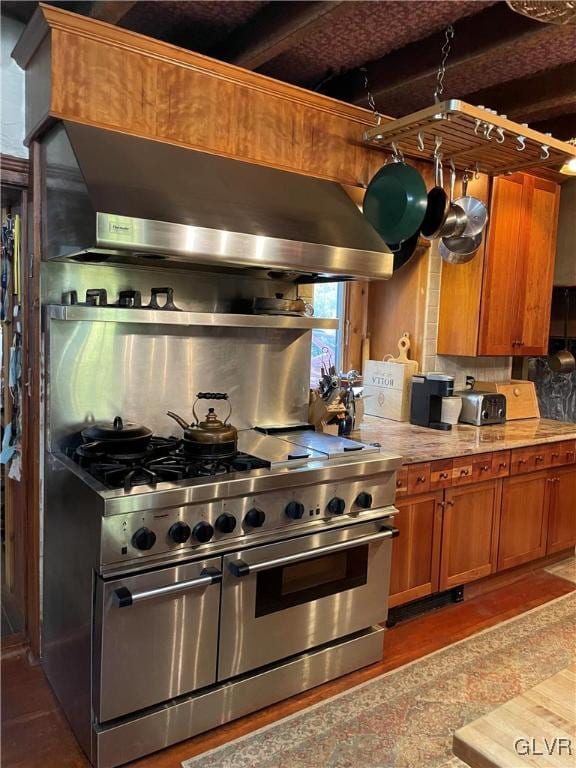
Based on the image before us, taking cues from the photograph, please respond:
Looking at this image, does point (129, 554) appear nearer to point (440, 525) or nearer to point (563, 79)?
point (440, 525)

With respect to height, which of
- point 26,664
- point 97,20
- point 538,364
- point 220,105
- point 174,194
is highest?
point 97,20

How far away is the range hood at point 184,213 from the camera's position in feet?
6.13

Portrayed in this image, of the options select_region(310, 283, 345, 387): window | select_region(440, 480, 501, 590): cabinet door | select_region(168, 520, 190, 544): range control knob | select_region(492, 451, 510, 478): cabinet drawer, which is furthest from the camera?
select_region(310, 283, 345, 387): window

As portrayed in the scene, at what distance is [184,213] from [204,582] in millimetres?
1247

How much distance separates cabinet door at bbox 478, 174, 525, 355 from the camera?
354cm

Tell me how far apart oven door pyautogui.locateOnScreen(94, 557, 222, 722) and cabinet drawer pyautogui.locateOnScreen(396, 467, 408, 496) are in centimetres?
102

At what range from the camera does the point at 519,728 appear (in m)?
1.14

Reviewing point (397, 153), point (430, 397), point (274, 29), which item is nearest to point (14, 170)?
point (274, 29)

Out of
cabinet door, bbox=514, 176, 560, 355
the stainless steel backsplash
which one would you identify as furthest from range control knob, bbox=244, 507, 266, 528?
cabinet door, bbox=514, 176, 560, 355

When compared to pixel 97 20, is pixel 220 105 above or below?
below

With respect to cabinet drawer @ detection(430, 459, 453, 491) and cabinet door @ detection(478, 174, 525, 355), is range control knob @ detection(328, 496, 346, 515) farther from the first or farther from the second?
cabinet door @ detection(478, 174, 525, 355)

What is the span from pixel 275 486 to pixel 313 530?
30 cm

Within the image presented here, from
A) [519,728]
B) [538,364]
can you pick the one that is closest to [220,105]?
[519,728]

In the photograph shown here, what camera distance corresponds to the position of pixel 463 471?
2961mm
